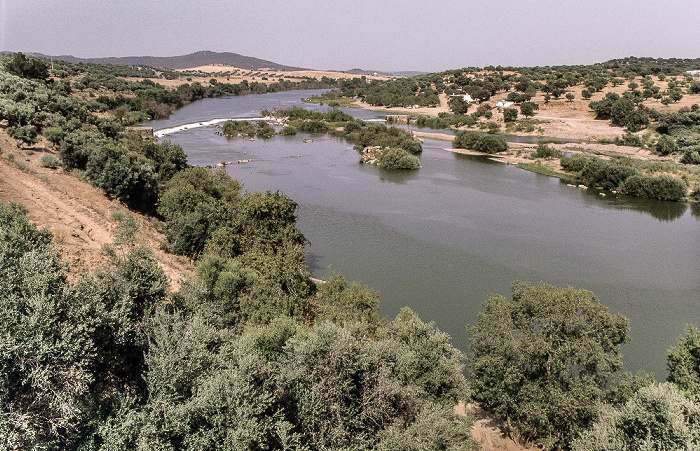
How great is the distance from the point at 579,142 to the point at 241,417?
77187 mm

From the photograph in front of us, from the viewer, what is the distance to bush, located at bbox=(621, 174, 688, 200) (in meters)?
43.6

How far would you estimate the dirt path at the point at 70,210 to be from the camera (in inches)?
730

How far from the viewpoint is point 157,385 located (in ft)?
34.7

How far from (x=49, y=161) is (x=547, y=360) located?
3056 cm

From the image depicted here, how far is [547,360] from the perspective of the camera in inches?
555

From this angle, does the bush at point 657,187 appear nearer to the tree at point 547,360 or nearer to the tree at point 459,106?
the tree at point 547,360

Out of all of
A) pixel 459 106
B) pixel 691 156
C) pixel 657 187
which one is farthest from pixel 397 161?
pixel 459 106

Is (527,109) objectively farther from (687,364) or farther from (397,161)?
(687,364)

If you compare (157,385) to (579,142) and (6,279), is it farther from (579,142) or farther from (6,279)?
(579,142)

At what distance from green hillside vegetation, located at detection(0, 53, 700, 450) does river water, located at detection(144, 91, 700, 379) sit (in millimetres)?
5057

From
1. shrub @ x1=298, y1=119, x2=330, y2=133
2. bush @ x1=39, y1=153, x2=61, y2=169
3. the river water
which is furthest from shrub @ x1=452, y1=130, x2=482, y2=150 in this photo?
bush @ x1=39, y1=153, x2=61, y2=169

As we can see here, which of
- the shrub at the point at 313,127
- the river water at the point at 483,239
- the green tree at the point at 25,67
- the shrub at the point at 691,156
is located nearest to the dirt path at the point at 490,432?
the river water at the point at 483,239

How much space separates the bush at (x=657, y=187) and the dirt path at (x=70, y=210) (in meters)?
45.9

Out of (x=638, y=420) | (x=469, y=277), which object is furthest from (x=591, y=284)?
(x=638, y=420)
